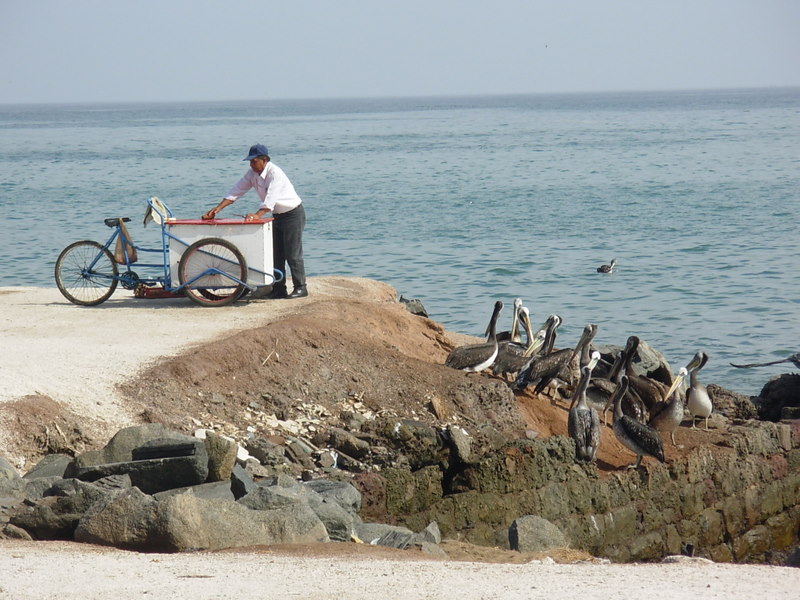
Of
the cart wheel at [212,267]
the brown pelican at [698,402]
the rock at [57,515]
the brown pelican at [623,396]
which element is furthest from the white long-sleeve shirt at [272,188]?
the rock at [57,515]

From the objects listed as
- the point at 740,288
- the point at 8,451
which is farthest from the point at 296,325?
the point at 740,288

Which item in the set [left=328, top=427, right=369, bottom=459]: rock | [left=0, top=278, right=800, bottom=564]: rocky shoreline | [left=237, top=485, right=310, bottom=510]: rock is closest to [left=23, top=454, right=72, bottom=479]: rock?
[left=0, top=278, right=800, bottom=564]: rocky shoreline

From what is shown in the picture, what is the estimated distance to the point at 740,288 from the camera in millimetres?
26438

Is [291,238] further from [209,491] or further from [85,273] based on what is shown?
[209,491]

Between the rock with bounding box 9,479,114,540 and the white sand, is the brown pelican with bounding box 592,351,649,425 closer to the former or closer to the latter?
the white sand

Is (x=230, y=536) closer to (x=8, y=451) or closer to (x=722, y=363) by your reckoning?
(x=8, y=451)

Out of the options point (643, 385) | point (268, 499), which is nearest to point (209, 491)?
point (268, 499)

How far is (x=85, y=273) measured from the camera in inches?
586

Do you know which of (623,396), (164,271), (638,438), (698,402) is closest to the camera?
(638,438)

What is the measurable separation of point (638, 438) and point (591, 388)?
82.1 inches

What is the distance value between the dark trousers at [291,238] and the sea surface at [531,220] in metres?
7.05

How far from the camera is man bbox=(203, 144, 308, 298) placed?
14656mm

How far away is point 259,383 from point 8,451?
2.86 m

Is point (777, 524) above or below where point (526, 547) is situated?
below
